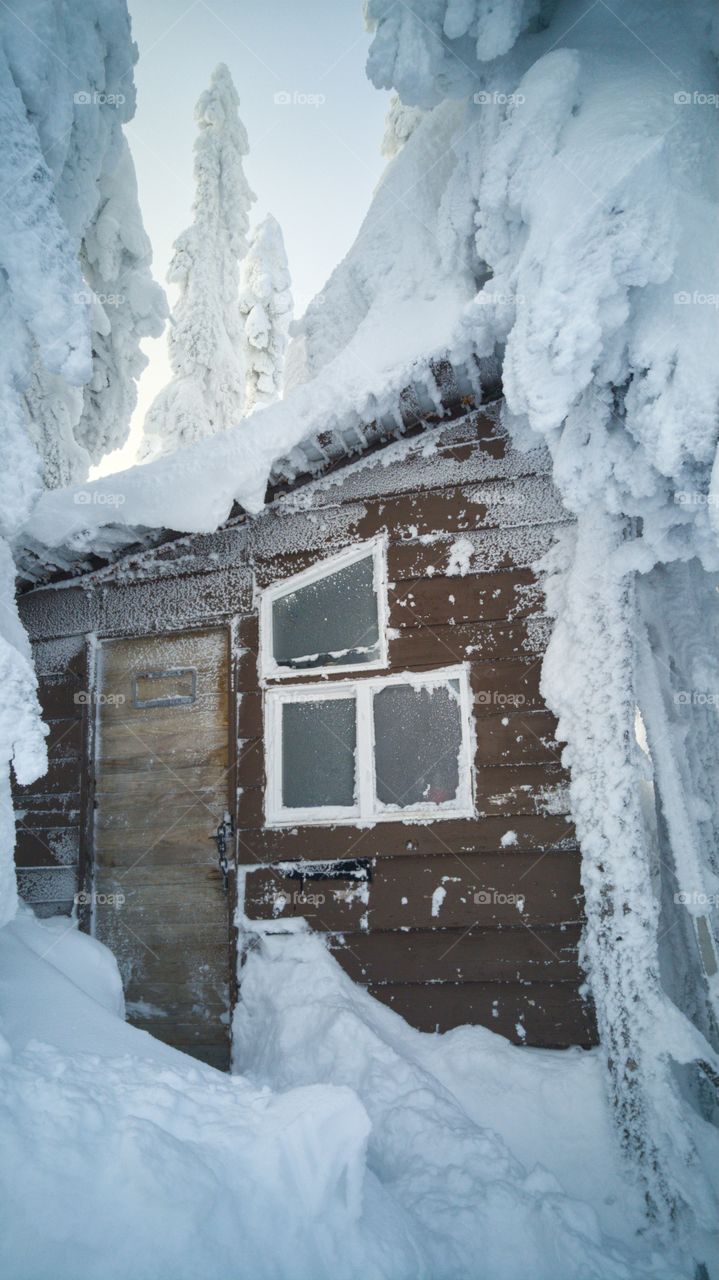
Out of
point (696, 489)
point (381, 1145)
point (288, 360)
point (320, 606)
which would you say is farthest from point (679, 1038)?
point (288, 360)

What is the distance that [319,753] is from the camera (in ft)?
13.8

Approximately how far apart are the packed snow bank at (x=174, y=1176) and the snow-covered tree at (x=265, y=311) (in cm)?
1636

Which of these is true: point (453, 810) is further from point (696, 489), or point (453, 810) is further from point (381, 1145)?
point (696, 489)

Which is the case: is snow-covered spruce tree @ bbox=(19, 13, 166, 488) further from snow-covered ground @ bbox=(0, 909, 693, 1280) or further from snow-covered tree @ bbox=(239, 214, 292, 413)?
snow-covered tree @ bbox=(239, 214, 292, 413)

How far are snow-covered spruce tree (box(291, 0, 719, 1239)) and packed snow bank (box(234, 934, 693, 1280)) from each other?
9.1 inches

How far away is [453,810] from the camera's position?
385cm

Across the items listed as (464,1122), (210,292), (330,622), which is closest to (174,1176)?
(464,1122)

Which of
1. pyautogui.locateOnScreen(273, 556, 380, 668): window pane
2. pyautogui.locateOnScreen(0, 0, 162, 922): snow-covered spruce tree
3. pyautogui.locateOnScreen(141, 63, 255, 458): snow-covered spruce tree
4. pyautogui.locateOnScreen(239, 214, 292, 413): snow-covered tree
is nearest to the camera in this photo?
pyautogui.locateOnScreen(0, 0, 162, 922): snow-covered spruce tree

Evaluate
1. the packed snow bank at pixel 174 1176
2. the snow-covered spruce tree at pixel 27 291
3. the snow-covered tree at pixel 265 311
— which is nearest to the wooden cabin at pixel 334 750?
the snow-covered spruce tree at pixel 27 291

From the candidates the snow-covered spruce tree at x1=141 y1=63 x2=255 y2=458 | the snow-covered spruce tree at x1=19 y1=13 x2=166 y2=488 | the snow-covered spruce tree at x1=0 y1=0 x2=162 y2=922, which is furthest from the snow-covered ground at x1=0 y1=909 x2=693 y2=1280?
the snow-covered spruce tree at x1=141 y1=63 x2=255 y2=458

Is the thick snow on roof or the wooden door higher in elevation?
the thick snow on roof

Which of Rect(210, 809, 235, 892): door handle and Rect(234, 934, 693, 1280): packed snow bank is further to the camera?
Rect(210, 809, 235, 892): door handle

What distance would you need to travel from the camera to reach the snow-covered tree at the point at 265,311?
16.9 meters

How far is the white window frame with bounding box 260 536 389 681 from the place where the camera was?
4184 mm
